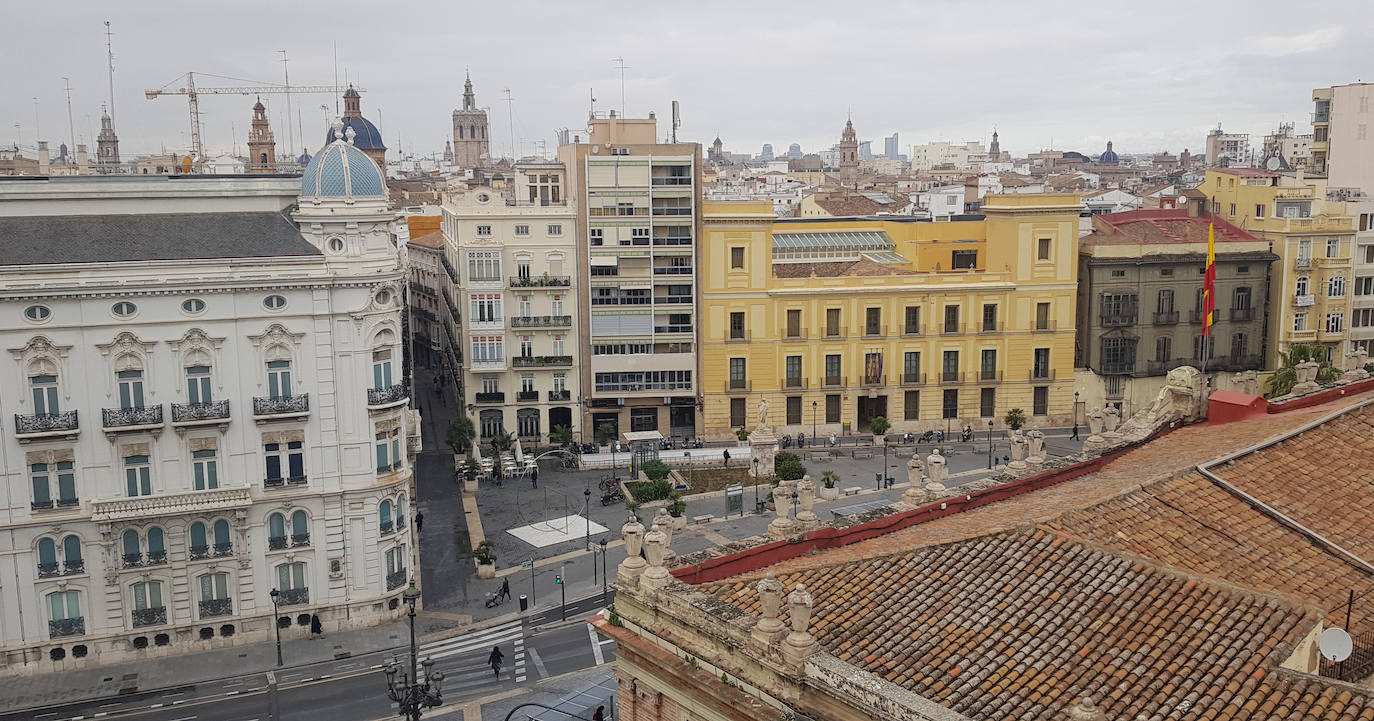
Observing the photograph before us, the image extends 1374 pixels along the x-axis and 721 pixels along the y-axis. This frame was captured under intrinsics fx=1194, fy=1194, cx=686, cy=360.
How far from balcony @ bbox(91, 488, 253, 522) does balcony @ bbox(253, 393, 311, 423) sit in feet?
9.60

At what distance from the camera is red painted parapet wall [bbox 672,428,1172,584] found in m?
24.9

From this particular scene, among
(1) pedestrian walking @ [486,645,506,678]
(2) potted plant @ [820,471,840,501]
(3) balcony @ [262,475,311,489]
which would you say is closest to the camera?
(1) pedestrian walking @ [486,645,506,678]

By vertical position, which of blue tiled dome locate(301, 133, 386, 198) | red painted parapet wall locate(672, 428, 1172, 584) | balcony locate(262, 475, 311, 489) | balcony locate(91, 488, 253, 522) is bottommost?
balcony locate(91, 488, 253, 522)

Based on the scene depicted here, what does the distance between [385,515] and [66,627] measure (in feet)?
39.8

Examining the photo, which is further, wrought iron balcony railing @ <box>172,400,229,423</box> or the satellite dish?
wrought iron balcony railing @ <box>172,400,229,423</box>

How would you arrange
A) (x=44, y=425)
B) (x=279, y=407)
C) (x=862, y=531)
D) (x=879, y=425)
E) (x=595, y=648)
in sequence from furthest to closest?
(x=879, y=425)
(x=595, y=648)
(x=279, y=407)
(x=44, y=425)
(x=862, y=531)

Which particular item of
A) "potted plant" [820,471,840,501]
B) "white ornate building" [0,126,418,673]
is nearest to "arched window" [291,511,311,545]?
"white ornate building" [0,126,418,673]

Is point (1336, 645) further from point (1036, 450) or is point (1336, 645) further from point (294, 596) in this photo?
point (294, 596)

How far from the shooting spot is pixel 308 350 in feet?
151

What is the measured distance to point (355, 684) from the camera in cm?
4344

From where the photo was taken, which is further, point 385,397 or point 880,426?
point 880,426

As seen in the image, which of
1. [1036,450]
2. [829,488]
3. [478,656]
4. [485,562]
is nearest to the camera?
[1036,450]

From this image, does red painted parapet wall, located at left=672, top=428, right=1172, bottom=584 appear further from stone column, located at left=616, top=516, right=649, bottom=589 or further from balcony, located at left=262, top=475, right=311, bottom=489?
balcony, located at left=262, top=475, right=311, bottom=489

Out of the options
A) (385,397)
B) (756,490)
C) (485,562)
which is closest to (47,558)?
(385,397)
